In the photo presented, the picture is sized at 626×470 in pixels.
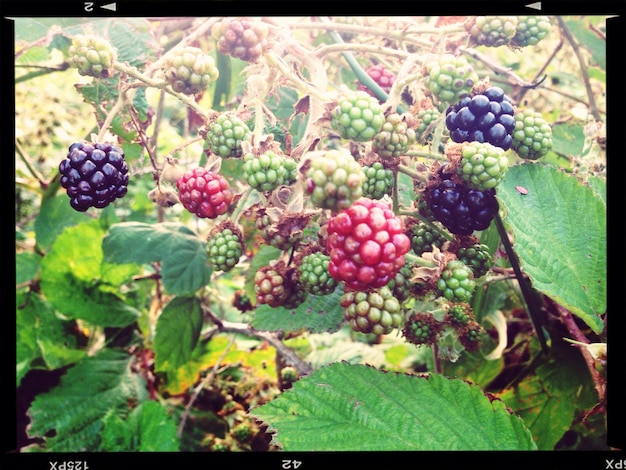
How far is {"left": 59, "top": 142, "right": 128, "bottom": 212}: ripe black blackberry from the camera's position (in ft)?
2.59

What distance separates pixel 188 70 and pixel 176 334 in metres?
0.57

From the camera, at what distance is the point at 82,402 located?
111 cm

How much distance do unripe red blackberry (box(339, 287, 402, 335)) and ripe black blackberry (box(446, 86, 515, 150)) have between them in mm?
263

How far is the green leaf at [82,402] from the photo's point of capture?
3.49 ft

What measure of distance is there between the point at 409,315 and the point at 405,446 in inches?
8.4

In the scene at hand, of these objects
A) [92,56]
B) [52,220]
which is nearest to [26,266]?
[52,220]

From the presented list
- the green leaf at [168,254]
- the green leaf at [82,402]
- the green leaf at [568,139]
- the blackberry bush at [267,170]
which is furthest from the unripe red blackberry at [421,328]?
the green leaf at [82,402]

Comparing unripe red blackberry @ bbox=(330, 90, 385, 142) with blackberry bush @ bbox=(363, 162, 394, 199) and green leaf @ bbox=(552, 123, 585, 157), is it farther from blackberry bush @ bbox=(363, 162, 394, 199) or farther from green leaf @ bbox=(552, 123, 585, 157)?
green leaf @ bbox=(552, 123, 585, 157)

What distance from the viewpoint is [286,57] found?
2.82 ft

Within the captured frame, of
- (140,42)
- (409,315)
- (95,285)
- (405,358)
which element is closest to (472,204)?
(409,315)

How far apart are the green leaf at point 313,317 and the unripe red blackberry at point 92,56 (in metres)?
Answer: 0.50

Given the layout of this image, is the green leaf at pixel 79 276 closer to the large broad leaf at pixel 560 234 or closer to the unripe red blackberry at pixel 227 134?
the unripe red blackberry at pixel 227 134

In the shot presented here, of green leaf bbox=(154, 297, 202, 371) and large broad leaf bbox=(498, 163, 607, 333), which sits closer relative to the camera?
large broad leaf bbox=(498, 163, 607, 333)

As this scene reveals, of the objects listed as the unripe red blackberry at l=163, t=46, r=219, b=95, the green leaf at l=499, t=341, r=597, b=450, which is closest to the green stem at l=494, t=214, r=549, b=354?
the green leaf at l=499, t=341, r=597, b=450
